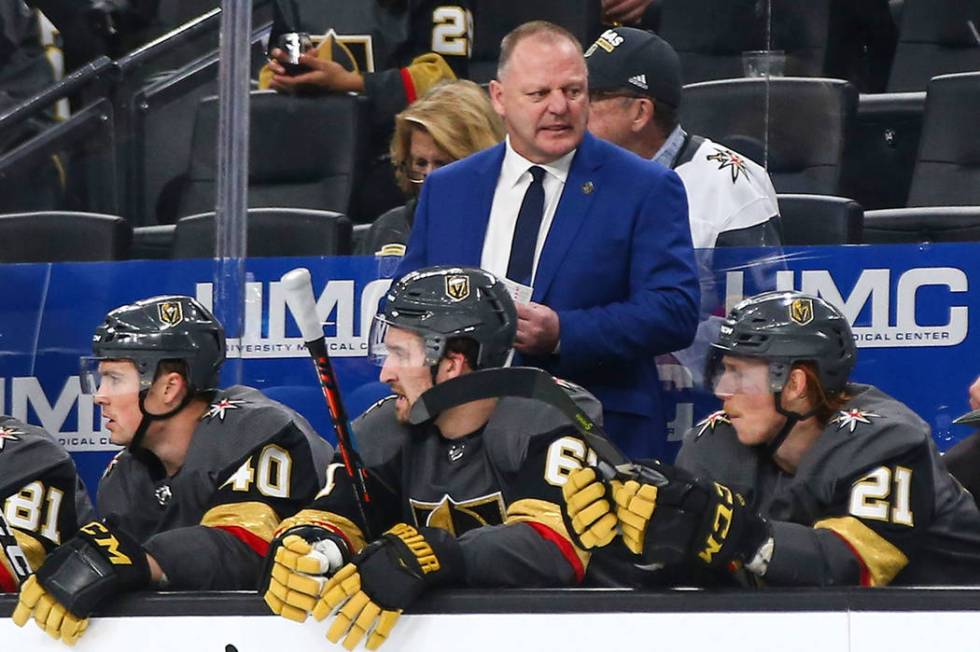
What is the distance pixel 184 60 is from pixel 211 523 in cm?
143

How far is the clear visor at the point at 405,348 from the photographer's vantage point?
12.1 feet

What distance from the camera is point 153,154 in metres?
4.73

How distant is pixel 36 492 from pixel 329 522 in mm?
715

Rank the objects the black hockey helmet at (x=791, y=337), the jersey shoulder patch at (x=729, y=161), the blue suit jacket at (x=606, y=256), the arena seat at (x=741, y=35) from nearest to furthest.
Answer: the black hockey helmet at (x=791, y=337)
the blue suit jacket at (x=606, y=256)
the jersey shoulder patch at (x=729, y=161)
the arena seat at (x=741, y=35)

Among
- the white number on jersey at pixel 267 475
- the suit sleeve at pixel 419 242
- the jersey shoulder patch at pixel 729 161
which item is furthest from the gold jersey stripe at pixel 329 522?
the jersey shoulder patch at pixel 729 161

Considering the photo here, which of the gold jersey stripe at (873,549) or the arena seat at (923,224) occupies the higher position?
the arena seat at (923,224)

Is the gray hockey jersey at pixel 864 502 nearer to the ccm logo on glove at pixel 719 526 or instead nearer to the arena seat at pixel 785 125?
the ccm logo on glove at pixel 719 526

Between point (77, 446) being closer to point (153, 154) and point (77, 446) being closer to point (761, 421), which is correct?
point (153, 154)

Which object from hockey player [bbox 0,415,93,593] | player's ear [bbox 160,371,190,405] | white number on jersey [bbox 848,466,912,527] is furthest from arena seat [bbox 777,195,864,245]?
hockey player [bbox 0,415,93,593]

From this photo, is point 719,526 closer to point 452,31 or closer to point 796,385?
A: point 796,385

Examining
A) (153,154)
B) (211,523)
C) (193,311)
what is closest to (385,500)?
(211,523)

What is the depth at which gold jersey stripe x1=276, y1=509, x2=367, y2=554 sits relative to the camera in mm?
3522

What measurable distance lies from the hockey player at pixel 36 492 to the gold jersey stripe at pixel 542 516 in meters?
0.96

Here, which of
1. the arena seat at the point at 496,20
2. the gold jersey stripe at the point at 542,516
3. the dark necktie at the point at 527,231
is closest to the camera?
the gold jersey stripe at the point at 542,516
